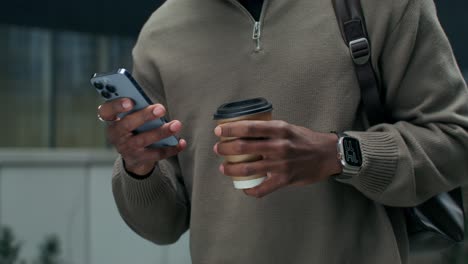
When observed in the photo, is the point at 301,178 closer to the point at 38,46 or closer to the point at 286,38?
the point at 286,38

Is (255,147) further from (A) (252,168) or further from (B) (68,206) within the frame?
(B) (68,206)

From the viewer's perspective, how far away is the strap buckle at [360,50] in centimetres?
202

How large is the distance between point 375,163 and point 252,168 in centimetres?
38

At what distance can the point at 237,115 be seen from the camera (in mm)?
1706

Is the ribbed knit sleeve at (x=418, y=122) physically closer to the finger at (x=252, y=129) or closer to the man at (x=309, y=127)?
the man at (x=309, y=127)

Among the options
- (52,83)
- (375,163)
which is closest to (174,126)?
(375,163)

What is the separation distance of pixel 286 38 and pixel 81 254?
200 inches

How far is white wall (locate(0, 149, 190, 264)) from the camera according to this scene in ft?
21.2

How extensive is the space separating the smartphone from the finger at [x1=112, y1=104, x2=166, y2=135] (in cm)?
1

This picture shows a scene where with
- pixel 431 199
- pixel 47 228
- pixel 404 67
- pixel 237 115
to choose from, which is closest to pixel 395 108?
pixel 404 67

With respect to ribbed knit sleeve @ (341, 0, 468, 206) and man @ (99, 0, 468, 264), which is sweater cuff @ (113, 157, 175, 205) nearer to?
man @ (99, 0, 468, 264)

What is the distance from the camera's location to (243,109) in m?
1.71

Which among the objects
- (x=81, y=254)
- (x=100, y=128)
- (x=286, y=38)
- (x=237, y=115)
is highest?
(x=286, y=38)

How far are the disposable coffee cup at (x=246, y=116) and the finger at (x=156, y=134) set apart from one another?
22 centimetres
